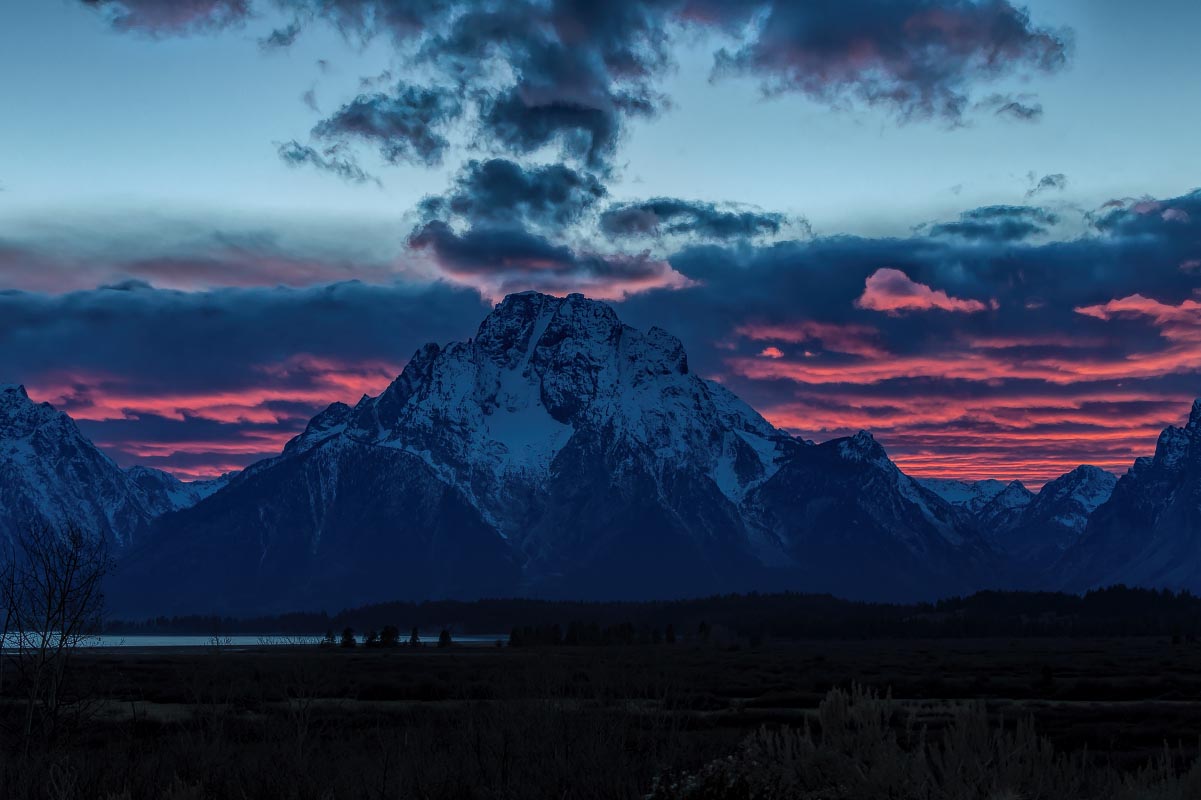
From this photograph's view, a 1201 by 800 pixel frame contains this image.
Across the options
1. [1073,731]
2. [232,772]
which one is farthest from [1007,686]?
[232,772]

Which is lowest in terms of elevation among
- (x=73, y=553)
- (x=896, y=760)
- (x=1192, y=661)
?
(x=1192, y=661)

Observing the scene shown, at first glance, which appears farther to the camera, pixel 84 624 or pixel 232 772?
pixel 84 624

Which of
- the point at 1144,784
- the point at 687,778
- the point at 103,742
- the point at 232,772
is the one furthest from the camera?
the point at 103,742

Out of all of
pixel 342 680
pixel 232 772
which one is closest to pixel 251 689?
pixel 342 680

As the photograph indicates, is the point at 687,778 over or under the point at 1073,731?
over

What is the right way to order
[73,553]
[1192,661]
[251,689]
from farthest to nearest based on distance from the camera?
[1192,661], [251,689], [73,553]

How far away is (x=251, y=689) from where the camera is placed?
3130 inches

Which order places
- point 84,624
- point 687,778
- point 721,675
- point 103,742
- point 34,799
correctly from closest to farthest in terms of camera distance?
point 687,778, point 34,799, point 84,624, point 103,742, point 721,675

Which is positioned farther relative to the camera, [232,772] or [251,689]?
[251,689]

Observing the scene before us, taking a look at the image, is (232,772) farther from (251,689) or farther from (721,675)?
(721,675)

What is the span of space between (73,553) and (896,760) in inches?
1114

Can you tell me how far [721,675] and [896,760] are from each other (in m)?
89.5

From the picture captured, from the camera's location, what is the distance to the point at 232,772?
31484mm

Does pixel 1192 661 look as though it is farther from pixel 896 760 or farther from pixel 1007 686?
pixel 896 760
